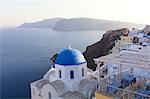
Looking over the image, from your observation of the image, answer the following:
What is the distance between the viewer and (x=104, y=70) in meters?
15.5

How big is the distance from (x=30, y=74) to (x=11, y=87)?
20.1 ft

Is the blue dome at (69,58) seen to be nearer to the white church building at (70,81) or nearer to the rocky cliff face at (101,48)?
the white church building at (70,81)

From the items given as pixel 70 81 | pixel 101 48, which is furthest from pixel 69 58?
pixel 101 48

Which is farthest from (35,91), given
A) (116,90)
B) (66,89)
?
(116,90)

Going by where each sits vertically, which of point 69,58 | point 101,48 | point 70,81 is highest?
point 69,58

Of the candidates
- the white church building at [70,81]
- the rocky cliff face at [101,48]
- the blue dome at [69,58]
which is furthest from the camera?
the rocky cliff face at [101,48]

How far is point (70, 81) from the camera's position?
1318 cm

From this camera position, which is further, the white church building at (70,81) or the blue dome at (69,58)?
the blue dome at (69,58)

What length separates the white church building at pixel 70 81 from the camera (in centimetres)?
1288

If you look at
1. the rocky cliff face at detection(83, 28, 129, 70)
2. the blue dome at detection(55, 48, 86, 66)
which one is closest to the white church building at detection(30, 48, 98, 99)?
the blue dome at detection(55, 48, 86, 66)

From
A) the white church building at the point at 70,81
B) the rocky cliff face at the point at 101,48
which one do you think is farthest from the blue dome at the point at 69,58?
the rocky cliff face at the point at 101,48

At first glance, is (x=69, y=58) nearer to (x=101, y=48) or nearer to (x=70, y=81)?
(x=70, y=81)

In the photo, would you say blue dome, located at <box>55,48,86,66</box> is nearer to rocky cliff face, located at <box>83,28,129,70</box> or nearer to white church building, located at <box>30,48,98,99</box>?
white church building, located at <box>30,48,98,99</box>

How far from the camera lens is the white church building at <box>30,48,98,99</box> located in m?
12.9
